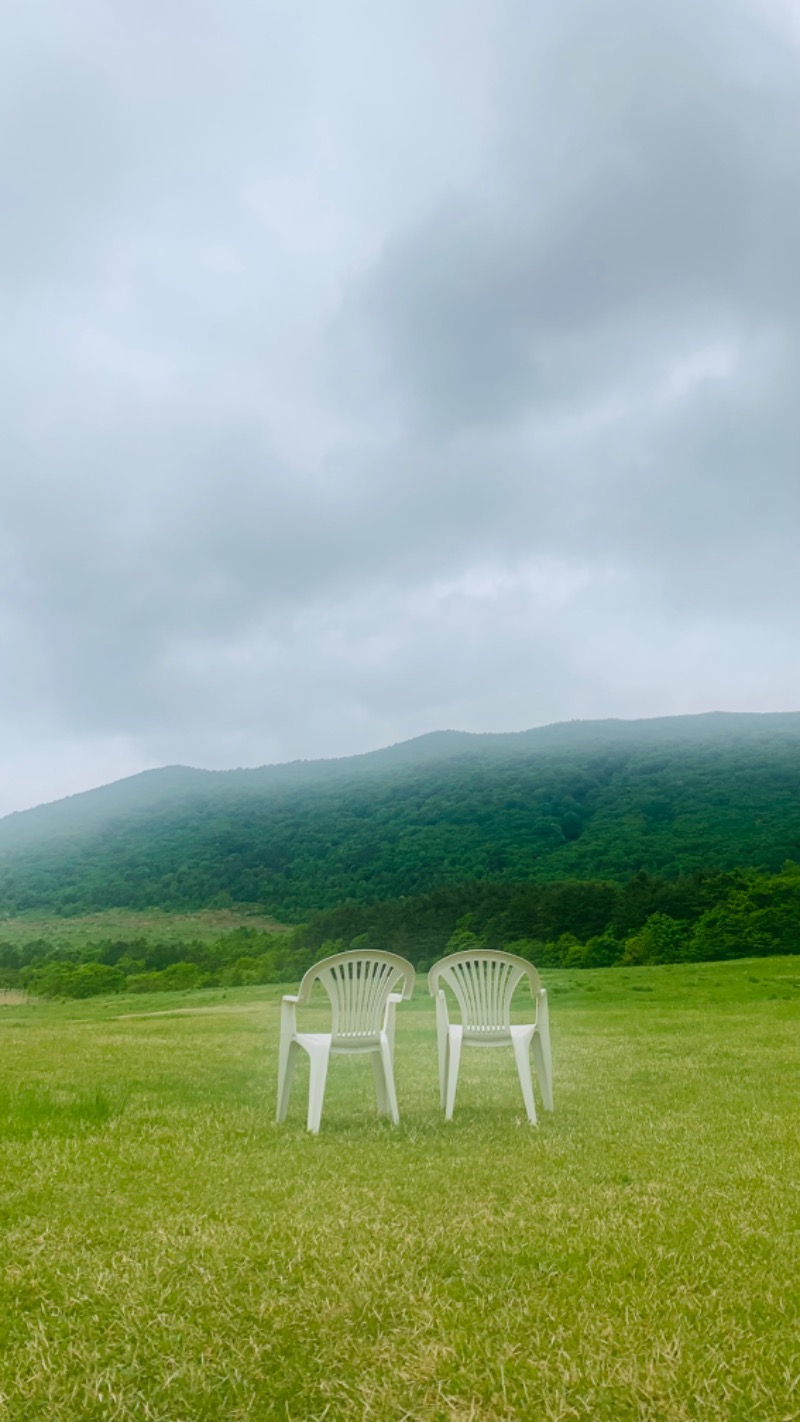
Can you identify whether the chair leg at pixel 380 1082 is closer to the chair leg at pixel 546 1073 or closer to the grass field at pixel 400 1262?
the grass field at pixel 400 1262

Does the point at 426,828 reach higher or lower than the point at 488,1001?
lower

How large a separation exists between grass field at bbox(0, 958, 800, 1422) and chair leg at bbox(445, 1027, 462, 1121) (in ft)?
0.86

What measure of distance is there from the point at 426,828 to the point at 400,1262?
110 meters

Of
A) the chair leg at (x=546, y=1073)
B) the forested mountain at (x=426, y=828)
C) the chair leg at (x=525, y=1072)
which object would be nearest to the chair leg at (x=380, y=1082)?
the chair leg at (x=525, y=1072)

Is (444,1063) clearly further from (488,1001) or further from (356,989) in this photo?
(356,989)

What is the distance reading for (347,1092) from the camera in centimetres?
1084

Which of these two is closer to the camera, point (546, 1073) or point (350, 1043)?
point (350, 1043)

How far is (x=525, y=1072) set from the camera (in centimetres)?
819

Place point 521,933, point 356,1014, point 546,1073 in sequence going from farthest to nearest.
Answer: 1. point 521,933
2. point 546,1073
3. point 356,1014

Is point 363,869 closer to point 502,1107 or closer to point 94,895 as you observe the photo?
point 94,895

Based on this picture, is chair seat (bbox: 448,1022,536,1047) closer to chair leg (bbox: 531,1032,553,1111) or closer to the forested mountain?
chair leg (bbox: 531,1032,553,1111)

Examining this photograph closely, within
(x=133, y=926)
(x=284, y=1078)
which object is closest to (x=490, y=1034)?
(x=284, y=1078)

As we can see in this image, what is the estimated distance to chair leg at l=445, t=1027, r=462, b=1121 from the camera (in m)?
8.26

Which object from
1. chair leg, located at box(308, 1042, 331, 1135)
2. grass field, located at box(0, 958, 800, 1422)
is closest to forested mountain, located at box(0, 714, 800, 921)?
chair leg, located at box(308, 1042, 331, 1135)
